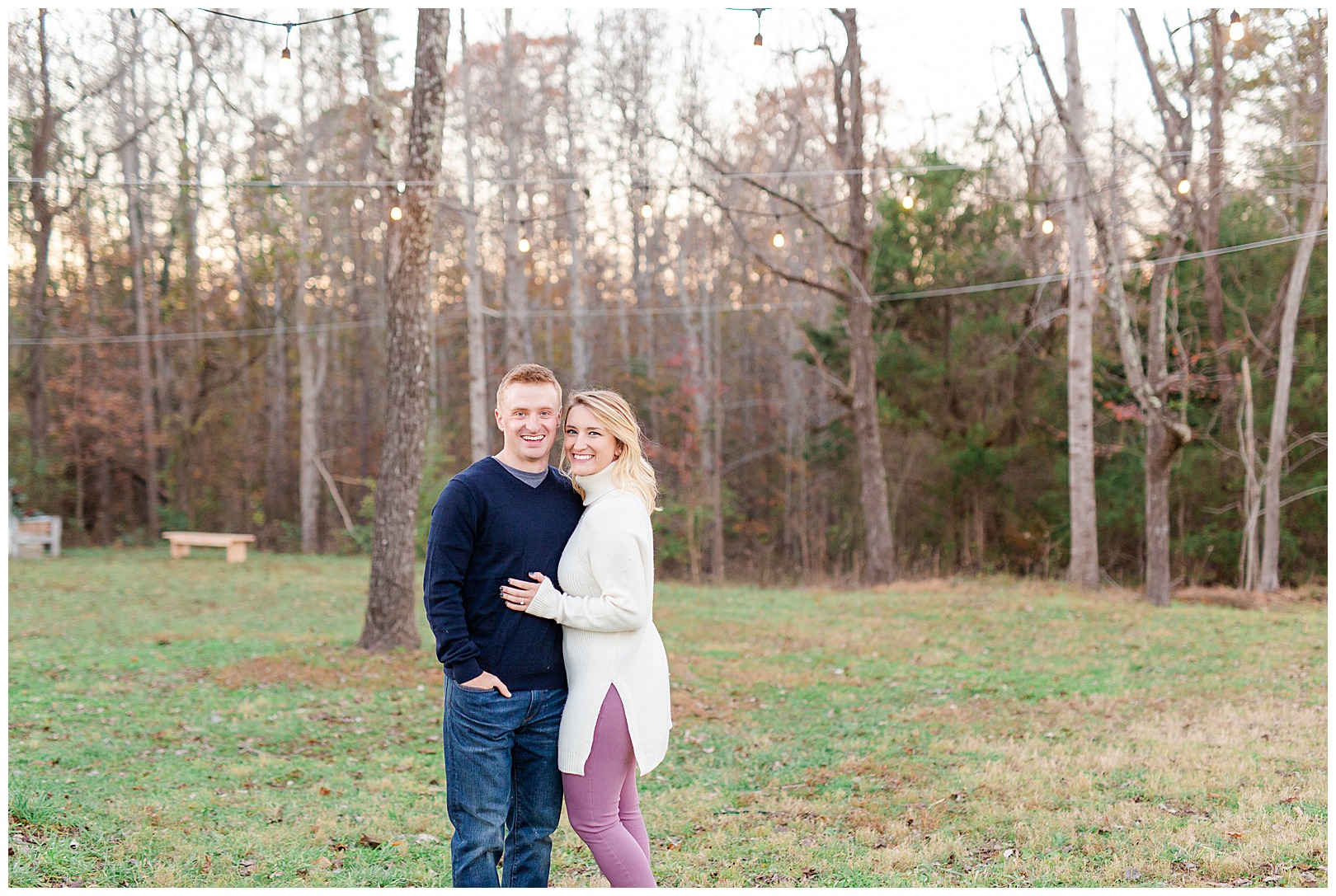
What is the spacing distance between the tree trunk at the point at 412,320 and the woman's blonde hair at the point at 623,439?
5.03 m

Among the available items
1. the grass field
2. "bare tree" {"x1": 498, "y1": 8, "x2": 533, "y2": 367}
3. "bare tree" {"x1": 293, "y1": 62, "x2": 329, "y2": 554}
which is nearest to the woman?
the grass field

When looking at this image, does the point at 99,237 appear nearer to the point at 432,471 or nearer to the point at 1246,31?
the point at 432,471

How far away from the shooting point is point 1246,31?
45.5 ft

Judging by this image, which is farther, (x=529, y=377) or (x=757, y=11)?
(x=757, y=11)

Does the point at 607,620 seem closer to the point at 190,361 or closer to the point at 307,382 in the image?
the point at 307,382

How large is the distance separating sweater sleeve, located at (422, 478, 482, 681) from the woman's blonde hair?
362mm

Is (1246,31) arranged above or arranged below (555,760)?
above

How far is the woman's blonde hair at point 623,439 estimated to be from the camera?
2.86 m

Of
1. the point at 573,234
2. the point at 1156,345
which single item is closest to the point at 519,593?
the point at 1156,345

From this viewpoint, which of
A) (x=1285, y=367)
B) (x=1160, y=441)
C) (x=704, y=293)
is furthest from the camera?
(x=704, y=293)

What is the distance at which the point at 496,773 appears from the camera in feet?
9.12

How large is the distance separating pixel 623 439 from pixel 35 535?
1682 centimetres

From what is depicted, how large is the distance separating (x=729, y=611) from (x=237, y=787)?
7.10m

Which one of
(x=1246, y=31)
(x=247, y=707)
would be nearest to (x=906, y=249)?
(x=1246, y=31)
